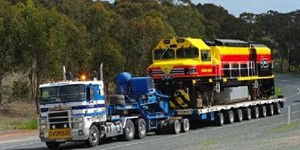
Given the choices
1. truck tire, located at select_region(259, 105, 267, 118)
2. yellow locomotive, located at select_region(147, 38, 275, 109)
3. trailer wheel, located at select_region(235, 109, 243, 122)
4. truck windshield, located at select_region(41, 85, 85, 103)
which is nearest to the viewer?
truck windshield, located at select_region(41, 85, 85, 103)

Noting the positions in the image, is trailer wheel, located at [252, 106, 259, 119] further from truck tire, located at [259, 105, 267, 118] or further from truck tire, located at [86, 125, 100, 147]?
truck tire, located at [86, 125, 100, 147]

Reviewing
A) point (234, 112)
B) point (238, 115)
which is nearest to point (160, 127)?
point (234, 112)

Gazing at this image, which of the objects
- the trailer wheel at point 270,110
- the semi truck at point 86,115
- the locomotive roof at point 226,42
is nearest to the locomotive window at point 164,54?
the locomotive roof at point 226,42

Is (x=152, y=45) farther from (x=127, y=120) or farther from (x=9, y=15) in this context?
(x=127, y=120)

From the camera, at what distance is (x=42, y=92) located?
888 inches

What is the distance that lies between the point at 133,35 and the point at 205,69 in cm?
2516

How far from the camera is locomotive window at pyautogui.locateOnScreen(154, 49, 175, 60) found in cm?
3117

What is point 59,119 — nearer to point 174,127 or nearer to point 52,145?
point 52,145

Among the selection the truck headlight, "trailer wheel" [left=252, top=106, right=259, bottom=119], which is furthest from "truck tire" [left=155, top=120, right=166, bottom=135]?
"trailer wheel" [left=252, top=106, right=259, bottom=119]

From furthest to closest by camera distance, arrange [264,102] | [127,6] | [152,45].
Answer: [127,6]
[152,45]
[264,102]

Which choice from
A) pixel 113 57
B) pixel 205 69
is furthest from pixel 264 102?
pixel 113 57

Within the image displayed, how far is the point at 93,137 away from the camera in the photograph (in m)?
22.8

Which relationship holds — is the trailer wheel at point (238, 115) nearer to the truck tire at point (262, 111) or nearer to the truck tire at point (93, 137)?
the truck tire at point (262, 111)

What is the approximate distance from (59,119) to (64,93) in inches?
37.8
